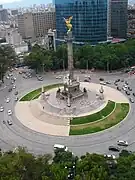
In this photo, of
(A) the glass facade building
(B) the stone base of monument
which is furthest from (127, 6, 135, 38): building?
(B) the stone base of monument

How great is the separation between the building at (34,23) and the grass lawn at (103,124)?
115 meters

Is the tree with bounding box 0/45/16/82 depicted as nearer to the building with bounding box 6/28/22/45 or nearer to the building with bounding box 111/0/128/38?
the building with bounding box 6/28/22/45

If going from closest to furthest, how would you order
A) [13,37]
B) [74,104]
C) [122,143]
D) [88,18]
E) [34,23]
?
1. [122,143]
2. [74,104]
3. [88,18]
4. [13,37]
5. [34,23]

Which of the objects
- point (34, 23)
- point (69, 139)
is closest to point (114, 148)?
point (69, 139)

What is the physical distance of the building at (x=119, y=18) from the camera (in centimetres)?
14038

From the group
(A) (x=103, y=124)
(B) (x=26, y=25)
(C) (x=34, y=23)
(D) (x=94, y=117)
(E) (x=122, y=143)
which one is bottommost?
(E) (x=122, y=143)

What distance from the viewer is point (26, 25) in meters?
168

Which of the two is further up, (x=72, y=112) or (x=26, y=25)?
(x=26, y=25)

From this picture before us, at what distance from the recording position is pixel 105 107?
228 ft

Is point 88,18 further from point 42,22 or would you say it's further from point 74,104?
point 74,104

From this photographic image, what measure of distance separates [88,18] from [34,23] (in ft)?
189

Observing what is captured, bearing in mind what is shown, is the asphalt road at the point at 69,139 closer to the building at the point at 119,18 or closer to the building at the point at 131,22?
the building at the point at 119,18

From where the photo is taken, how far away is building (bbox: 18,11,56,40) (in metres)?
168

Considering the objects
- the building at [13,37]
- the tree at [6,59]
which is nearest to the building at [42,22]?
the building at [13,37]
